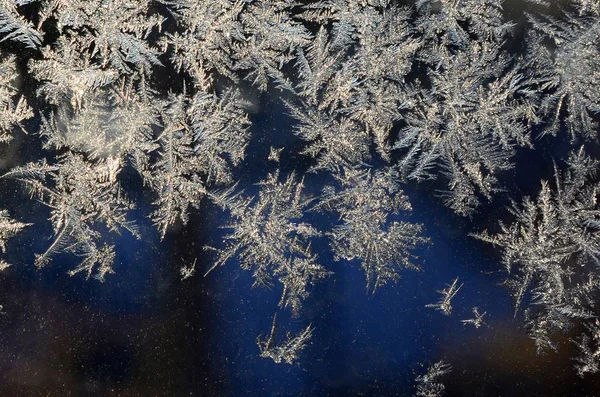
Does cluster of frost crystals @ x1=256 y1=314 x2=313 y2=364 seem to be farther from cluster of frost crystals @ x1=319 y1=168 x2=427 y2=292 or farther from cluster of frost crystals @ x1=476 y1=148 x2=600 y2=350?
cluster of frost crystals @ x1=476 y1=148 x2=600 y2=350

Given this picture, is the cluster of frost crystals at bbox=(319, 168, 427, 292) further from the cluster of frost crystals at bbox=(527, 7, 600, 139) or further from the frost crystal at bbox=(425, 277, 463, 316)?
Result: the cluster of frost crystals at bbox=(527, 7, 600, 139)

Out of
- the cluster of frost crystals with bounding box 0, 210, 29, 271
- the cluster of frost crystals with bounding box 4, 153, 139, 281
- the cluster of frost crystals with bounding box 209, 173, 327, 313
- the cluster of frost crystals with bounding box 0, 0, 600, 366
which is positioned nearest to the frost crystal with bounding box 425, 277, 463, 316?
the cluster of frost crystals with bounding box 0, 0, 600, 366

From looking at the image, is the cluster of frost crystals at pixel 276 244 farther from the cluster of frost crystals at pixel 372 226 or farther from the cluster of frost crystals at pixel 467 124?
the cluster of frost crystals at pixel 467 124

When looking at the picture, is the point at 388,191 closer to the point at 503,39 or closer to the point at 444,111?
the point at 444,111

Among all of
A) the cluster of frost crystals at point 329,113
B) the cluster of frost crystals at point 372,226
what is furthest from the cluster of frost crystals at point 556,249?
the cluster of frost crystals at point 372,226

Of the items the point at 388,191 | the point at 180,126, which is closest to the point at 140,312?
the point at 180,126

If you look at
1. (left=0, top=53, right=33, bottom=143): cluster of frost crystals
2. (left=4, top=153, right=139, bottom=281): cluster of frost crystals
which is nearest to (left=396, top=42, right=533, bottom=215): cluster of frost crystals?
(left=4, top=153, right=139, bottom=281): cluster of frost crystals

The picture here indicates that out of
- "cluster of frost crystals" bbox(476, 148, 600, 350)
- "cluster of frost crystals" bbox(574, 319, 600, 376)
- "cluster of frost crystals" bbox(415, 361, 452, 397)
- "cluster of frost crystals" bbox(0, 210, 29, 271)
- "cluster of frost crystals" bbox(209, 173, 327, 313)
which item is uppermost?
"cluster of frost crystals" bbox(476, 148, 600, 350)

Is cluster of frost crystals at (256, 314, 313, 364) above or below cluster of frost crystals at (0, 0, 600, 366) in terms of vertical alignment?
below
